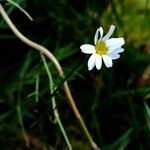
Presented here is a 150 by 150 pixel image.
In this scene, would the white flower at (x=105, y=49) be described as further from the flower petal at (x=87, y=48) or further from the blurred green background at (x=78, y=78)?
the blurred green background at (x=78, y=78)

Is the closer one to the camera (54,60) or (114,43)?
(114,43)

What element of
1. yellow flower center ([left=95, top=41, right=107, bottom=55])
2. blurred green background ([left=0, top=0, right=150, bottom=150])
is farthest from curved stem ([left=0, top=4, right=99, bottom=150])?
yellow flower center ([left=95, top=41, right=107, bottom=55])

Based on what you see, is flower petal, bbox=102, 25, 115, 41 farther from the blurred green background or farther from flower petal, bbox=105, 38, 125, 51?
the blurred green background

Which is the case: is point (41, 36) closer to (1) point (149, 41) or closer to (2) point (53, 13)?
(2) point (53, 13)

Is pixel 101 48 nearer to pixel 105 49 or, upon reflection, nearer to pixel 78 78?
pixel 105 49

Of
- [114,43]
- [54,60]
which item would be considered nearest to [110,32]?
[114,43]

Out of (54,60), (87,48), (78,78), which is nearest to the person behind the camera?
(87,48)

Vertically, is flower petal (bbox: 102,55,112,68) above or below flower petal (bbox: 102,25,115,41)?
below

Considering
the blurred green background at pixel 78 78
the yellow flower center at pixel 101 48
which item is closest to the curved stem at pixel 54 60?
the blurred green background at pixel 78 78
